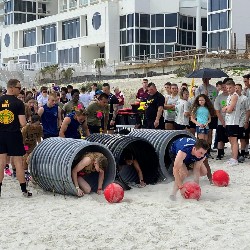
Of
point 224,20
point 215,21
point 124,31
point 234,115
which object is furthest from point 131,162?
point 124,31

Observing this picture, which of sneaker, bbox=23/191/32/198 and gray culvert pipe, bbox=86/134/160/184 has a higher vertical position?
gray culvert pipe, bbox=86/134/160/184

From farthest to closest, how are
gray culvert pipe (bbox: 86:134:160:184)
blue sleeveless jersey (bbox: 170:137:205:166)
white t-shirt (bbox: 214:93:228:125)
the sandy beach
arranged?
white t-shirt (bbox: 214:93:228:125) < gray culvert pipe (bbox: 86:134:160:184) < blue sleeveless jersey (bbox: 170:137:205:166) < the sandy beach

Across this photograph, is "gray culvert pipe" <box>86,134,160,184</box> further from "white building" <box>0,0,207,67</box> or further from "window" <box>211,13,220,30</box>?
"white building" <box>0,0,207,67</box>

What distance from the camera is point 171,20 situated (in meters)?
49.4

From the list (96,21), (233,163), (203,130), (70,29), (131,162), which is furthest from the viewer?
(70,29)

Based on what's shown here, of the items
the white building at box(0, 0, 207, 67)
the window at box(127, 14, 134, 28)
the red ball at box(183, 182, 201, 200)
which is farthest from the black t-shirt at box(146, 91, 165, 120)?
the window at box(127, 14, 134, 28)

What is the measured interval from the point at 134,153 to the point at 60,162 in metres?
1.58

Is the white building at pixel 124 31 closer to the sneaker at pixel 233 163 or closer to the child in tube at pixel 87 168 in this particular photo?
the sneaker at pixel 233 163

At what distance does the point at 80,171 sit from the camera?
719 cm

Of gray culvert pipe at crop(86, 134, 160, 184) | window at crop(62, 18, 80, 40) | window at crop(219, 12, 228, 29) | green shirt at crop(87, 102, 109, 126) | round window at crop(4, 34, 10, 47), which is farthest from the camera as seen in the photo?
round window at crop(4, 34, 10, 47)

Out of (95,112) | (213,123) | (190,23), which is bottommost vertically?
(213,123)

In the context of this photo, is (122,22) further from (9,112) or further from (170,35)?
(9,112)

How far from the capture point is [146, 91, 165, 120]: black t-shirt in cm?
1002

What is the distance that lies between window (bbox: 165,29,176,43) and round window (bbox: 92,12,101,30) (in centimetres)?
756
